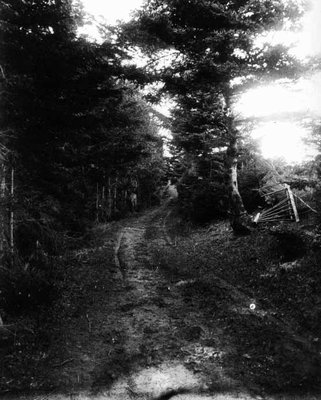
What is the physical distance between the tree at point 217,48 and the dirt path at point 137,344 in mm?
6757

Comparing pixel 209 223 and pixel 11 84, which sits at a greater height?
pixel 11 84

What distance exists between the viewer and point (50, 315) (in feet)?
26.2

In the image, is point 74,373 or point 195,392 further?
point 74,373

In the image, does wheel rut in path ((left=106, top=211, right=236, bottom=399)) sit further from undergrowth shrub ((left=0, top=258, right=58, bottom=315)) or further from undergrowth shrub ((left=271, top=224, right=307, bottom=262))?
undergrowth shrub ((left=271, top=224, right=307, bottom=262))

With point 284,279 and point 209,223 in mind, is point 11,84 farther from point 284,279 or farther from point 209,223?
point 209,223

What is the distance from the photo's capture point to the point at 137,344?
22.4 ft

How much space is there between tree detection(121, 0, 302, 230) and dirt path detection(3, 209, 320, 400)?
6.76m

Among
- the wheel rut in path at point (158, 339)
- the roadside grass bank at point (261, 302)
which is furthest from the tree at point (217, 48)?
the wheel rut in path at point (158, 339)

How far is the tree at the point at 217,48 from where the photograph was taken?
509 inches

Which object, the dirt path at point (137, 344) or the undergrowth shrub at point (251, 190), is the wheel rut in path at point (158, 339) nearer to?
the dirt path at point (137, 344)

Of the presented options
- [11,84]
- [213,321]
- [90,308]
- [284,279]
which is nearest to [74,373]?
[90,308]

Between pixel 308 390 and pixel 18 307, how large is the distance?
21.1ft

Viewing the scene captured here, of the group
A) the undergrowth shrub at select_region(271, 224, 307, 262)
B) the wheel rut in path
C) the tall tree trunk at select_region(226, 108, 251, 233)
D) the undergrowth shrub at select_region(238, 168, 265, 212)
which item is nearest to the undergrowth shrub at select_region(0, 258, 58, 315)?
the wheel rut in path

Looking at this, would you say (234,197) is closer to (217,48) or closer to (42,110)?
(217,48)
